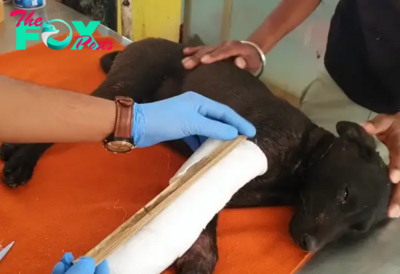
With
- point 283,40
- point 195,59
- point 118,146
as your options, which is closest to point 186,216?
point 118,146

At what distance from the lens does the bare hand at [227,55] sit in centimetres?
135

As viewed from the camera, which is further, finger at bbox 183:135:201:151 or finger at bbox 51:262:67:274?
finger at bbox 183:135:201:151

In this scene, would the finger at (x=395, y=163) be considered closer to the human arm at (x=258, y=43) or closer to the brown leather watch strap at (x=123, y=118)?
the human arm at (x=258, y=43)

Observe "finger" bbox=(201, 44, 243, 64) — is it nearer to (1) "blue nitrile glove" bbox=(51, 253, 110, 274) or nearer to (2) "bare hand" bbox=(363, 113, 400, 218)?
(2) "bare hand" bbox=(363, 113, 400, 218)

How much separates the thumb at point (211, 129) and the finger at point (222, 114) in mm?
27

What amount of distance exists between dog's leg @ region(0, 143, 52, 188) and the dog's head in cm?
61

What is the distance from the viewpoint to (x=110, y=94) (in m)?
1.35

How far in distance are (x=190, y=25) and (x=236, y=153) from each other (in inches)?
54.8

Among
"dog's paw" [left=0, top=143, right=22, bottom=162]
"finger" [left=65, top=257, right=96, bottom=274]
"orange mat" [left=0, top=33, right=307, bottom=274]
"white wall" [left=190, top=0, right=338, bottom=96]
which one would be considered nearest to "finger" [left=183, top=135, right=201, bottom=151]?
"orange mat" [left=0, top=33, right=307, bottom=274]

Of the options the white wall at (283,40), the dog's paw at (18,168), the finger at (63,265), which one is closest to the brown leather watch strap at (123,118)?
the finger at (63,265)

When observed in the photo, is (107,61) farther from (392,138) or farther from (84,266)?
(84,266)

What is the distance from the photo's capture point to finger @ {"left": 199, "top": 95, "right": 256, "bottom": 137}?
103cm

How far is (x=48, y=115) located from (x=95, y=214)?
0.33 metres

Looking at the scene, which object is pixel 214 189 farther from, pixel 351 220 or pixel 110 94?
pixel 110 94
